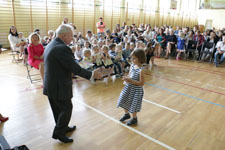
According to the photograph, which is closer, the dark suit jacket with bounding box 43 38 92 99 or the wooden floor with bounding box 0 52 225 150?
the dark suit jacket with bounding box 43 38 92 99

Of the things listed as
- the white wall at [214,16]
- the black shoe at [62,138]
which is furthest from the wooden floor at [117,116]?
the white wall at [214,16]

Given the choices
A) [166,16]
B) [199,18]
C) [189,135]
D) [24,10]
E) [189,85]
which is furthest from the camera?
[199,18]

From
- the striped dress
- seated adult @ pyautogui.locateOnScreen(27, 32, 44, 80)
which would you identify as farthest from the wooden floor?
seated adult @ pyautogui.locateOnScreen(27, 32, 44, 80)

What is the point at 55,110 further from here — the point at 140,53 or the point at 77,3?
the point at 77,3

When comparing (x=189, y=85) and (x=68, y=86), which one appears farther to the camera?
(x=189, y=85)

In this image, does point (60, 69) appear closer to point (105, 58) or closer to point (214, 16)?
point (105, 58)

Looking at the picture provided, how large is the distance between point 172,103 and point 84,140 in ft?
7.76

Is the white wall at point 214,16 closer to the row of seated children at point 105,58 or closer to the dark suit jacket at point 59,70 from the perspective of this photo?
the row of seated children at point 105,58

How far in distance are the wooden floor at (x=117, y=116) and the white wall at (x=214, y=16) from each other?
70.0 feet

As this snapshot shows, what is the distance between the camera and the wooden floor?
111 inches

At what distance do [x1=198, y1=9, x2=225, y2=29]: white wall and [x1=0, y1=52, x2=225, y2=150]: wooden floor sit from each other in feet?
70.0

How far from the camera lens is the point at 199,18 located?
25547 mm

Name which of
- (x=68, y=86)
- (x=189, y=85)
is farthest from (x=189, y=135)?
(x=189, y=85)

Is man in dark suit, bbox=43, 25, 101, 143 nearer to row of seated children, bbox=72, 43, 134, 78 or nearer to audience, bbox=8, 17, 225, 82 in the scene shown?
audience, bbox=8, 17, 225, 82
